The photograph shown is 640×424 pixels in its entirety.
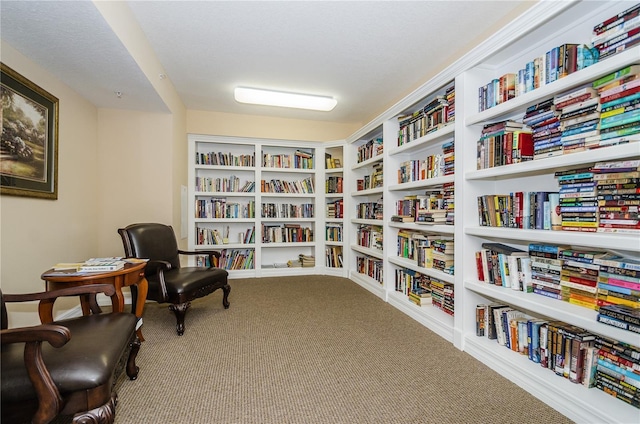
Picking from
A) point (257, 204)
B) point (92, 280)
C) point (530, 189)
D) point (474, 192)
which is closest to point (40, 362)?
point (92, 280)

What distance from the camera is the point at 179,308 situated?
93.2 inches

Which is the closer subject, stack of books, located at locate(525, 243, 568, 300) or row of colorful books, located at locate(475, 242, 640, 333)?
→ row of colorful books, located at locate(475, 242, 640, 333)

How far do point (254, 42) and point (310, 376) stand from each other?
262 cm

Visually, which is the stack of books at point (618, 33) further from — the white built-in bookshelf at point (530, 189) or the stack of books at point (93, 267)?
the stack of books at point (93, 267)

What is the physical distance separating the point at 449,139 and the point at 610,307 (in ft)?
5.45

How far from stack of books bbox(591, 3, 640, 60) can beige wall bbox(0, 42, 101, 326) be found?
358cm

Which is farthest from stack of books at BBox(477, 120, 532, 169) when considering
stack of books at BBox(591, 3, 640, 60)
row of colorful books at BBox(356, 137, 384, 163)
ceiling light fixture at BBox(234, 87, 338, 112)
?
ceiling light fixture at BBox(234, 87, 338, 112)

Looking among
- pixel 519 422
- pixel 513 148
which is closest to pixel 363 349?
pixel 519 422

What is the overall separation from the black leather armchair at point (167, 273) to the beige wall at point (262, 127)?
179 cm

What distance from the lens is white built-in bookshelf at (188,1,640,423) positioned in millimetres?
1428

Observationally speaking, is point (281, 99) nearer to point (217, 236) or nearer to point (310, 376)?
point (217, 236)

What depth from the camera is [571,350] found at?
155cm

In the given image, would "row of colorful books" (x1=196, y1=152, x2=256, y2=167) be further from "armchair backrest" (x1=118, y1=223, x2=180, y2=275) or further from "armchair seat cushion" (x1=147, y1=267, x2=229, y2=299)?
"armchair seat cushion" (x1=147, y1=267, x2=229, y2=299)

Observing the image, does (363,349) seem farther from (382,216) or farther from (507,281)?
(382,216)
